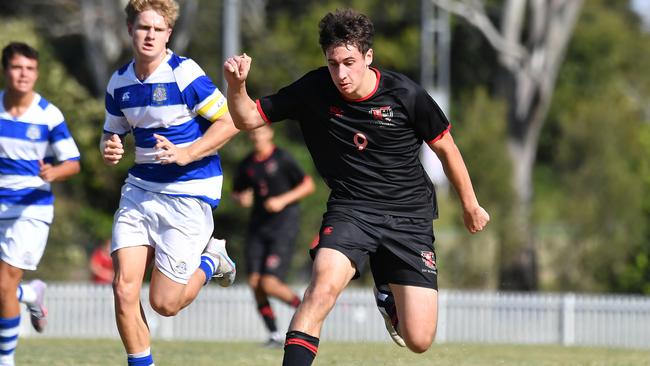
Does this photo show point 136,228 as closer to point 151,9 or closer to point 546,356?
point 151,9

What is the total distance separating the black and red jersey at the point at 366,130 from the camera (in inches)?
305

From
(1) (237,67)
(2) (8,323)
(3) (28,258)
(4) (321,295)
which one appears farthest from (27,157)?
(4) (321,295)

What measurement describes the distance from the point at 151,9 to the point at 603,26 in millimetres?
55171

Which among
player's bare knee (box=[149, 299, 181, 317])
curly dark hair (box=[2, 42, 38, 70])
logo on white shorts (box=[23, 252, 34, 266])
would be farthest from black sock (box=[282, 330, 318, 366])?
curly dark hair (box=[2, 42, 38, 70])

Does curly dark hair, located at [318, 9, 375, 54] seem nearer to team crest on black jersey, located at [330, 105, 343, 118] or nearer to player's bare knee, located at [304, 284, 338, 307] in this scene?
team crest on black jersey, located at [330, 105, 343, 118]

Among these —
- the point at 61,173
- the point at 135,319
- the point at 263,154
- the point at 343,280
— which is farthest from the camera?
the point at 263,154

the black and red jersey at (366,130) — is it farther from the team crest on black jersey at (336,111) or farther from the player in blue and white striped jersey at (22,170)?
the player in blue and white striped jersey at (22,170)

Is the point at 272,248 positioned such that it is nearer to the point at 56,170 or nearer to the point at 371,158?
the point at 56,170

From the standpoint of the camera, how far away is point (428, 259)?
26.2ft

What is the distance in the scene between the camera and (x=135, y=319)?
7.92m

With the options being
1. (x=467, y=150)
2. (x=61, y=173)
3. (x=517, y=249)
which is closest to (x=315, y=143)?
(x=61, y=173)

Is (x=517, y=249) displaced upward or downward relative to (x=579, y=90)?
downward

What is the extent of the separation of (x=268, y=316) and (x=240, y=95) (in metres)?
6.52

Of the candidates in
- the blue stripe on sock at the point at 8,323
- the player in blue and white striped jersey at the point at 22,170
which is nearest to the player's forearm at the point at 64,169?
the player in blue and white striped jersey at the point at 22,170
